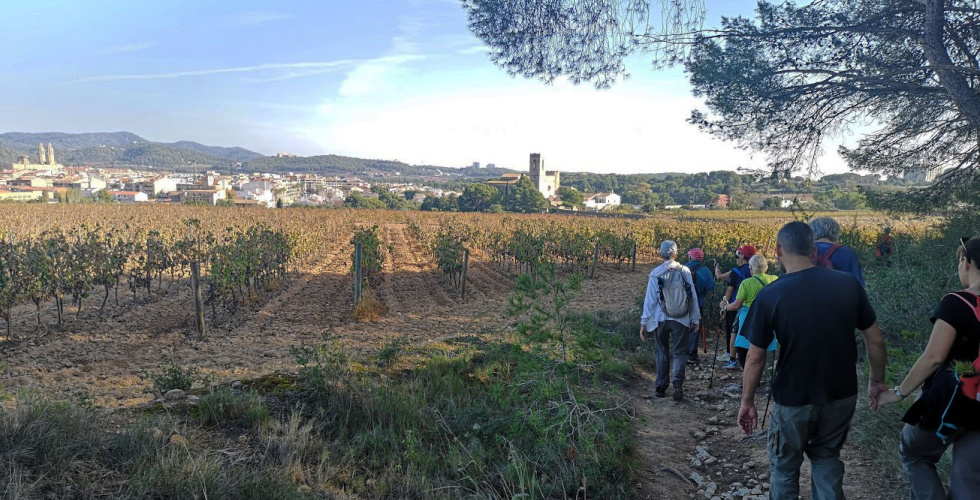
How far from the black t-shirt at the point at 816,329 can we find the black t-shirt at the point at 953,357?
27 cm

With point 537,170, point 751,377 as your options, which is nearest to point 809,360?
point 751,377

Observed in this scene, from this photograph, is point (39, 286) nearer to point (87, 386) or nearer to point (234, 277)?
point (234, 277)

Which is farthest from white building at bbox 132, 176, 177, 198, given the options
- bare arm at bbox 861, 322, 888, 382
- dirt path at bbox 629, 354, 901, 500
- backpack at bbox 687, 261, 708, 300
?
bare arm at bbox 861, 322, 888, 382

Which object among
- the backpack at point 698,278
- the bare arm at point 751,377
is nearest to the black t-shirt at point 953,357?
the bare arm at point 751,377

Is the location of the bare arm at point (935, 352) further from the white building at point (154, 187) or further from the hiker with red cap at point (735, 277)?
the white building at point (154, 187)

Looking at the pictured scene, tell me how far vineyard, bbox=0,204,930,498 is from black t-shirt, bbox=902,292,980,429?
5.04ft

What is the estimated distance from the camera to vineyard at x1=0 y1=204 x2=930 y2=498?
3.43m

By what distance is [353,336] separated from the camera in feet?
28.3

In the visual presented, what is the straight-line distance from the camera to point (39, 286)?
325 inches

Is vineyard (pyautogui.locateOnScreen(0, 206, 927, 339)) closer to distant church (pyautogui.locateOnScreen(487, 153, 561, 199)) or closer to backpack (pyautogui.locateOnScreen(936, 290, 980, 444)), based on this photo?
backpack (pyautogui.locateOnScreen(936, 290, 980, 444))

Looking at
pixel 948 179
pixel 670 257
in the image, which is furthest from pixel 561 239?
pixel 670 257

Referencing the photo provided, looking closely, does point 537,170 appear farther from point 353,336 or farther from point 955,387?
point 955,387

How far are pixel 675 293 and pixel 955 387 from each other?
2911 millimetres

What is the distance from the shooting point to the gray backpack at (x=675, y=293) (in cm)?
500
